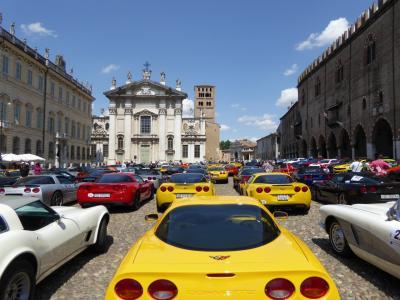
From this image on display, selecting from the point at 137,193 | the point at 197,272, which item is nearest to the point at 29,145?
the point at 137,193

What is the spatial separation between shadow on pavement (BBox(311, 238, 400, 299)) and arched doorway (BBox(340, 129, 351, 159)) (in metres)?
48.1

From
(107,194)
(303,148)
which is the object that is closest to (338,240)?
(107,194)

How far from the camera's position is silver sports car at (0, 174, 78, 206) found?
1117 cm

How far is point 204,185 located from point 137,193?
8.19 ft

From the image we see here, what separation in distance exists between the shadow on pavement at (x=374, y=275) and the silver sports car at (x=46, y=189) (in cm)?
850

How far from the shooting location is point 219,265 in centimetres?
290

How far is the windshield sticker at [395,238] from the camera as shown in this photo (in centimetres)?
426

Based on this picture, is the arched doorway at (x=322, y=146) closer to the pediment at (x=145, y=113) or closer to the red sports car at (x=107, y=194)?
the pediment at (x=145, y=113)

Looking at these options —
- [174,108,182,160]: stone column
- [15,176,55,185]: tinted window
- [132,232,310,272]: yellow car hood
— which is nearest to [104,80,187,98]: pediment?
[174,108,182,160]: stone column

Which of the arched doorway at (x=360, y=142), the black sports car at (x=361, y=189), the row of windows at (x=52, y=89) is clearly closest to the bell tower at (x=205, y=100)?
the row of windows at (x=52, y=89)

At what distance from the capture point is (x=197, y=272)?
110 inches

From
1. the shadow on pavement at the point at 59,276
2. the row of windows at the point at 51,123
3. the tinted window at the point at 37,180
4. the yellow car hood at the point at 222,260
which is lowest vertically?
the shadow on pavement at the point at 59,276

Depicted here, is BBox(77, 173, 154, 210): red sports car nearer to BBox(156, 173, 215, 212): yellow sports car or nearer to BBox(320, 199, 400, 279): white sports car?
BBox(156, 173, 215, 212): yellow sports car

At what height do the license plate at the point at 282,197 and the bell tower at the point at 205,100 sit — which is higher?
the bell tower at the point at 205,100
